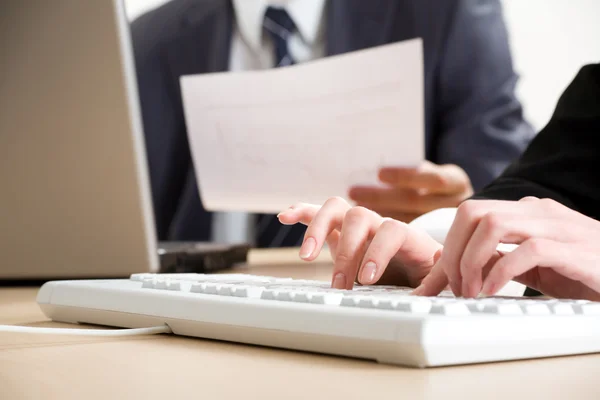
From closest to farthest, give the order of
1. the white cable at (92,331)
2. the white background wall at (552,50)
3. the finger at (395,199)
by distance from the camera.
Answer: the white cable at (92,331) → the finger at (395,199) → the white background wall at (552,50)

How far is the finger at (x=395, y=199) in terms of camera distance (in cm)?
148

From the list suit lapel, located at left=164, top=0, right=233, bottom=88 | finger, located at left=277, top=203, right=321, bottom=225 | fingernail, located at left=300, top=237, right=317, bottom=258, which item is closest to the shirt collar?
suit lapel, located at left=164, top=0, right=233, bottom=88

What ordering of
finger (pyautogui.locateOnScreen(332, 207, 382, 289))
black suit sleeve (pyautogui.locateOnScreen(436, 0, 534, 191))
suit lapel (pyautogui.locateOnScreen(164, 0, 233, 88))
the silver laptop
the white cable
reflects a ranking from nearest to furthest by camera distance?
the white cable → finger (pyautogui.locateOnScreen(332, 207, 382, 289)) → the silver laptop → black suit sleeve (pyautogui.locateOnScreen(436, 0, 534, 191)) → suit lapel (pyautogui.locateOnScreen(164, 0, 233, 88))

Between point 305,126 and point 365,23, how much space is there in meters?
1.26

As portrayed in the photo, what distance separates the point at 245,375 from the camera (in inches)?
15.5

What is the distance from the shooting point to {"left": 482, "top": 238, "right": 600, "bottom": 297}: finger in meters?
0.52

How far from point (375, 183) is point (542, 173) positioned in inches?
18.7

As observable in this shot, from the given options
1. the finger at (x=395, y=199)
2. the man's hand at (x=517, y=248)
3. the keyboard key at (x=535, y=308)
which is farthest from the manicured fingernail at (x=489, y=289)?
the finger at (x=395, y=199)

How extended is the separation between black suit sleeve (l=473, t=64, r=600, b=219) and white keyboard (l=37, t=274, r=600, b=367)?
544 mm

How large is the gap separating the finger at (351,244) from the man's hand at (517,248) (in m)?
0.08

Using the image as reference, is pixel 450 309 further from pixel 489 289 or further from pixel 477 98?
pixel 477 98

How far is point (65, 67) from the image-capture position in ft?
2.98

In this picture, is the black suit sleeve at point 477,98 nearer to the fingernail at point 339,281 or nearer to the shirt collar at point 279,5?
the shirt collar at point 279,5

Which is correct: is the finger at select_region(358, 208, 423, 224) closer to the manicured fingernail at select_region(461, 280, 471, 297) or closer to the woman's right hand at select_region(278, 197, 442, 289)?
the woman's right hand at select_region(278, 197, 442, 289)
